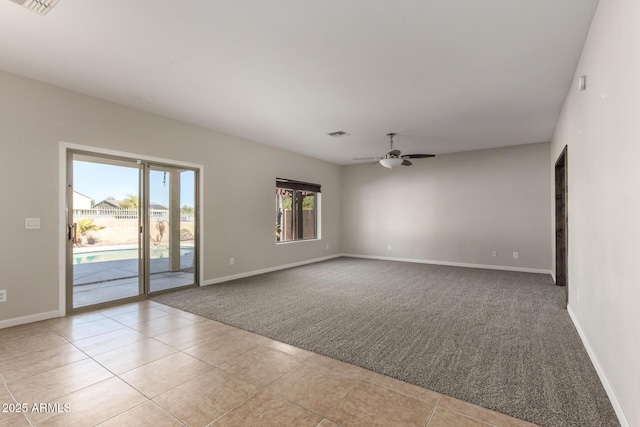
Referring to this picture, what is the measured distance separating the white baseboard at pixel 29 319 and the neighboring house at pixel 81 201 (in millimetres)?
1288

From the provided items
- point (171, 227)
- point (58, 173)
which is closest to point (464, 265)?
point (171, 227)

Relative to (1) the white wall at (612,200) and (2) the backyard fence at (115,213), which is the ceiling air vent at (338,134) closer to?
(2) the backyard fence at (115,213)

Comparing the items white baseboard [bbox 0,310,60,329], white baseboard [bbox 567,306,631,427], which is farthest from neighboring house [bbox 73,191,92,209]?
white baseboard [bbox 567,306,631,427]

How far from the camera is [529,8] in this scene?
222 cm

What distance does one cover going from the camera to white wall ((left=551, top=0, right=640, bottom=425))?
61.7 inches

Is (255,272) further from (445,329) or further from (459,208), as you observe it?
(459,208)

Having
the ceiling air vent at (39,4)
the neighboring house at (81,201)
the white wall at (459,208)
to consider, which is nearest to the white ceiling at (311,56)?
the ceiling air vent at (39,4)

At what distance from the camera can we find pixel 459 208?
698cm

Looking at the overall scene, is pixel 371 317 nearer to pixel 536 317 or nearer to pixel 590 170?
pixel 536 317

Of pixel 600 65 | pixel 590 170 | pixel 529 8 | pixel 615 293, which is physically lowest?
pixel 615 293

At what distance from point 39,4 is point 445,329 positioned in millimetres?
4384

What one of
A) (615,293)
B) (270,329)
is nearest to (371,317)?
(270,329)

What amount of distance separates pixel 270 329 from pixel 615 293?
279 centimetres

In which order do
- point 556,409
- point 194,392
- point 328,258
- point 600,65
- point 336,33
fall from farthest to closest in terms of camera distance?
point 328,258, point 336,33, point 600,65, point 194,392, point 556,409
